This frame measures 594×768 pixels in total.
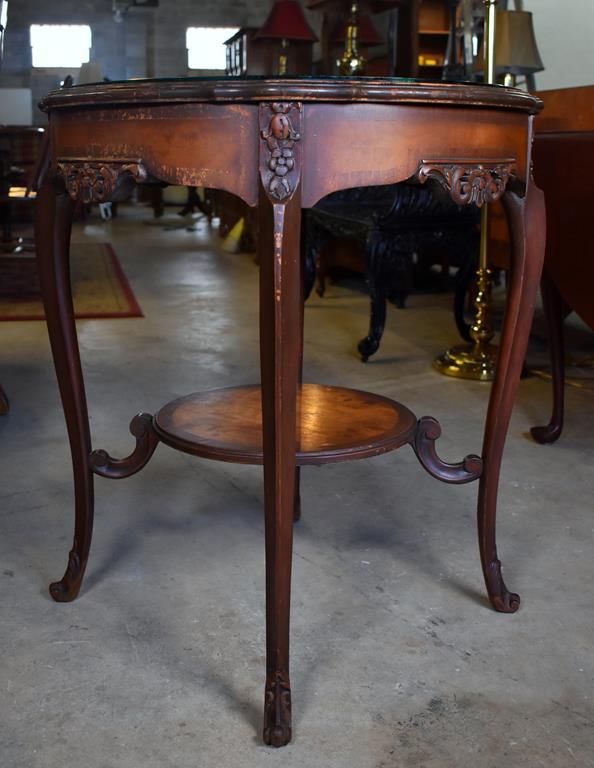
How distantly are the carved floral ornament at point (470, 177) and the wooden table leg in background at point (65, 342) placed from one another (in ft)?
1.81

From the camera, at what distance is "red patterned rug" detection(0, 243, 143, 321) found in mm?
4332

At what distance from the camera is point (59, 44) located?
14.4 metres

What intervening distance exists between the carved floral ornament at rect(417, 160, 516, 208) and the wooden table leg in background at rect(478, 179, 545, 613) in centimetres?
8

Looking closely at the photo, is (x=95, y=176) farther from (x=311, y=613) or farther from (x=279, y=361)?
(x=311, y=613)

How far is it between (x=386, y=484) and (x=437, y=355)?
4.71 feet

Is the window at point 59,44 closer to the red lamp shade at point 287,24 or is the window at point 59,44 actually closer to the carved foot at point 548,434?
the red lamp shade at point 287,24

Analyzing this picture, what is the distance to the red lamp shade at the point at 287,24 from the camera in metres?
6.37

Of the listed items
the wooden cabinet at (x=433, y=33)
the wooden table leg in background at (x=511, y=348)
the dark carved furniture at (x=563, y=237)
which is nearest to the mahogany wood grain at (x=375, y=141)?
the wooden table leg in background at (x=511, y=348)

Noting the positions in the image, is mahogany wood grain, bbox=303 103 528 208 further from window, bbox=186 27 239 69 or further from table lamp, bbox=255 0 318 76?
window, bbox=186 27 239 69

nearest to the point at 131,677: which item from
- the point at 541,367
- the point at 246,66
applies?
the point at 541,367

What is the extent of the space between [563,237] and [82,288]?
10.4 ft

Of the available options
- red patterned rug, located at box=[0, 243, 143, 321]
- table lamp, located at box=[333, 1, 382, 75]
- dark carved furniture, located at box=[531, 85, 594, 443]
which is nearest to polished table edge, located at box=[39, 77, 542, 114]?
dark carved furniture, located at box=[531, 85, 594, 443]

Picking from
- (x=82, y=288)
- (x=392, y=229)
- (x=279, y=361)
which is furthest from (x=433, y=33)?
(x=279, y=361)

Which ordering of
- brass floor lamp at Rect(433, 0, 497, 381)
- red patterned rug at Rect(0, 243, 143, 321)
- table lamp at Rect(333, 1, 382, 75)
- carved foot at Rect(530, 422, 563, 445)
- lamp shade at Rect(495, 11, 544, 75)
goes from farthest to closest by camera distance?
red patterned rug at Rect(0, 243, 143, 321)
table lamp at Rect(333, 1, 382, 75)
lamp shade at Rect(495, 11, 544, 75)
brass floor lamp at Rect(433, 0, 497, 381)
carved foot at Rect(530, 422, 563, 445)
